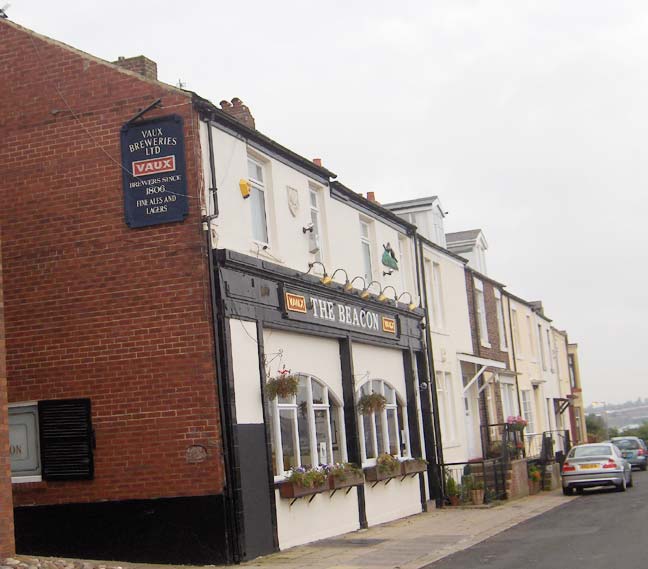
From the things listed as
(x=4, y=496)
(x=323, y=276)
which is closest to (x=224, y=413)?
(x=4, y=496)

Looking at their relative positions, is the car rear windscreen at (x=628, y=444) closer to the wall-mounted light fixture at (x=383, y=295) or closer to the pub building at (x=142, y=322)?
the wall-mounted light fixture at (x=383, y=295)

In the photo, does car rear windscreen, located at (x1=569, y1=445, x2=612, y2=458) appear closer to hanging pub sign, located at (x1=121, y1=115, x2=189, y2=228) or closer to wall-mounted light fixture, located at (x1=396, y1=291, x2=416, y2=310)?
wall-mounted light fixture, located at (x1=396, y1=291, x2=416, y2=310)

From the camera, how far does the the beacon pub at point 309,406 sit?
585 inches

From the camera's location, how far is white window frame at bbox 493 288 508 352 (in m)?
35.0

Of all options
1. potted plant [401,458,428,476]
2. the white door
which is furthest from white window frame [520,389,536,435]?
potted plant [401,458,428,476]

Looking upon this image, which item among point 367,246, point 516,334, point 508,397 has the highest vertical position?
point 367,246

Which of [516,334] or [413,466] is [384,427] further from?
[516,334]

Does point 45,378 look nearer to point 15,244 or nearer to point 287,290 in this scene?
point 15,244

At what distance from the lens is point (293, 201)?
1806cm

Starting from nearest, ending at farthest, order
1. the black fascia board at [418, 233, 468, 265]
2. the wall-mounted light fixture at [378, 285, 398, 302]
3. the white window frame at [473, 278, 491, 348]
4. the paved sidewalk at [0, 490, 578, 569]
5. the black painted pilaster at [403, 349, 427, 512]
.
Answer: the paved sidewalk at [0, 490, 578, 569] < the wall-mounted light fixture at [378, 285, 398, 302] < the black painted pilaster at [403, 349, 427, 512] < the black fascia board at [418, 233, 468, 265] < the white window frame at [473, 278, 491, 348]

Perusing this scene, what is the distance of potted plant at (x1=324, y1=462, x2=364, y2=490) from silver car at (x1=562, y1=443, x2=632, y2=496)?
11061mm

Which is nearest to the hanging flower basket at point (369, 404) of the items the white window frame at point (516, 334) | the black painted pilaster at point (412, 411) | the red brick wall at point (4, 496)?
the black painted pilaster at point (412, 411)

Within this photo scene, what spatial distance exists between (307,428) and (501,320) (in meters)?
19.2

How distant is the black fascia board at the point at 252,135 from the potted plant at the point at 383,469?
5.79 meters
